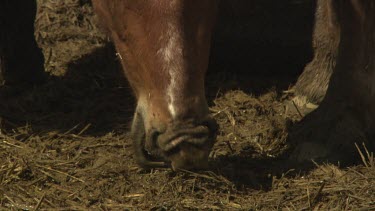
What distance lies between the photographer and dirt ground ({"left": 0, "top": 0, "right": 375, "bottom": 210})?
356 centimetres

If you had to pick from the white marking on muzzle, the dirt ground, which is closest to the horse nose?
the white marking on muzzle

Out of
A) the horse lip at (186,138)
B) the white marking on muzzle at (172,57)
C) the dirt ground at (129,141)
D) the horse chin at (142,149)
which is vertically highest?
the white marking on muzzle at (172,57)

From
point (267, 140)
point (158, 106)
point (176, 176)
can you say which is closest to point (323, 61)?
point (267, 140)

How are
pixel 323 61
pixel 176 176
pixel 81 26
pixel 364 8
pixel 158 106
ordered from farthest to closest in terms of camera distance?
1. pixel 81 26
2. pixel 323 61
3. pixel 364 8
4. pixel 176 176
5. pixel 158 106

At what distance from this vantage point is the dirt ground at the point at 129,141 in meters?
3.56

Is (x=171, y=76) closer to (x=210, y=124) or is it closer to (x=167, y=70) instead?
(x=167, y=70)

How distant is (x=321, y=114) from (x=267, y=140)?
27 centimetres

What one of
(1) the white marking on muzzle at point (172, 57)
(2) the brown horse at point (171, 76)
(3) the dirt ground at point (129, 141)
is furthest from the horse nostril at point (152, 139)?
(3) the dirt ground at point (129, 141)

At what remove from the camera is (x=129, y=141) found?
13.6 ft

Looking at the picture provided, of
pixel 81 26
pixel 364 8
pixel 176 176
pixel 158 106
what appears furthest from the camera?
pixel 81 26

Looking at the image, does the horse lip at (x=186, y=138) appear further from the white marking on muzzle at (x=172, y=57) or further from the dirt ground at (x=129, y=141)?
the dirt ground at (x=129, y=141)

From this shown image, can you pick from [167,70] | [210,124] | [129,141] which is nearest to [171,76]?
[167,70]

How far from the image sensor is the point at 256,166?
388 centimetres

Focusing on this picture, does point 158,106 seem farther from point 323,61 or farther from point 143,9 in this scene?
point 323,61
